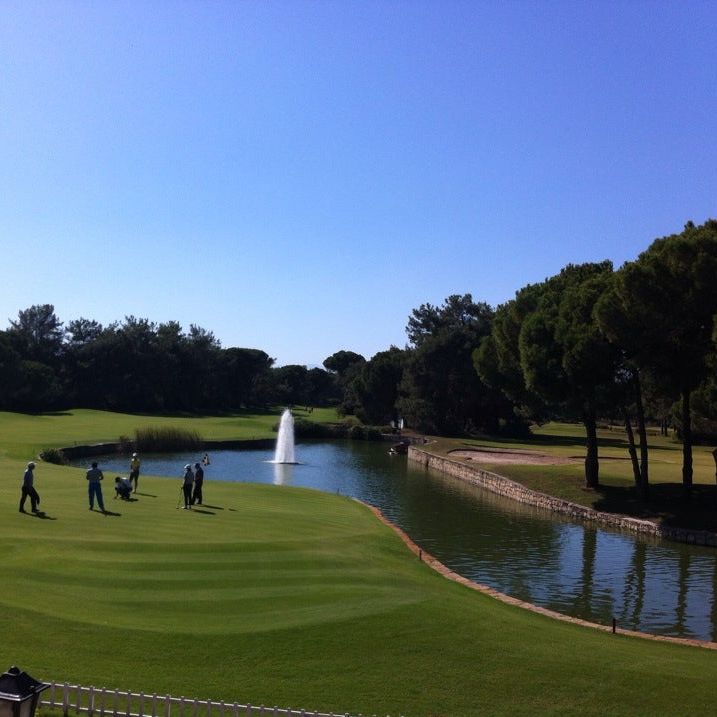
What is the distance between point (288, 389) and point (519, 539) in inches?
5936

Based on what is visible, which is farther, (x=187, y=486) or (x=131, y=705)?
(x=187, y=486)

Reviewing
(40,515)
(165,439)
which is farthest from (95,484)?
(165,439)

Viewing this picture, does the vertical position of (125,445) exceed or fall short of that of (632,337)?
it falls short

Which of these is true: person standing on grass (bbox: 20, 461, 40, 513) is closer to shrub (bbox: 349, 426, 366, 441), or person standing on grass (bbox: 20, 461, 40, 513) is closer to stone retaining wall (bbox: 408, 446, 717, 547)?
stone retaining wall (bbox: 408, 446, 717, 547)

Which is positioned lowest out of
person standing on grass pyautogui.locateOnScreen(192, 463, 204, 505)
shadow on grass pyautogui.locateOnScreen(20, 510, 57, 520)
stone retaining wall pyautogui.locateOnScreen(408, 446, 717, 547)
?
stone retaining wall pyautogui.locateOnScreen(408, 446, 717, 547)

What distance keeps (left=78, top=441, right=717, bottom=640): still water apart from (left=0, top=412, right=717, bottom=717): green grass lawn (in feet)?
14.0

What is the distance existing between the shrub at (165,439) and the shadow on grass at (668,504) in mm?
43598

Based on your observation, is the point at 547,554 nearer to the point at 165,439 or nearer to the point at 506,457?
the point at 506,457

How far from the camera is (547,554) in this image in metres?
33.6

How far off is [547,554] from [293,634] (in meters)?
20.5

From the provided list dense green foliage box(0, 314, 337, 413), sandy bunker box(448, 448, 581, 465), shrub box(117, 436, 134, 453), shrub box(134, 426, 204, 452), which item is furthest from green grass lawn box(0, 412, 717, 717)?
dense green foliage box(0, 314, 337, 413)

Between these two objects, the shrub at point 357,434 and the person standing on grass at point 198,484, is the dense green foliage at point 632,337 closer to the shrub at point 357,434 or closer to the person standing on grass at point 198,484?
the person standing on grass at point 198,484

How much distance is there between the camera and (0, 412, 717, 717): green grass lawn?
13.3m

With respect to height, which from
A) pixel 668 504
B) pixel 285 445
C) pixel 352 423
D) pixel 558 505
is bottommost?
pixel 558 505
